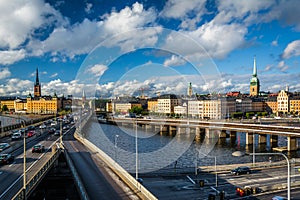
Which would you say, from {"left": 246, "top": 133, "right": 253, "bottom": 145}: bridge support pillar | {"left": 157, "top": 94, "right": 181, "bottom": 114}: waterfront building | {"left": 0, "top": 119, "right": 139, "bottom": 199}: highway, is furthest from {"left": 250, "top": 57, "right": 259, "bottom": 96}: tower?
{"left": 0, "top": 119, "right": 139, "bottom": 199}: highway

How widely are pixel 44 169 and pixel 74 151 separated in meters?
11.3

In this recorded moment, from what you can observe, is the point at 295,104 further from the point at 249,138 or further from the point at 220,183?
the point at 220,183

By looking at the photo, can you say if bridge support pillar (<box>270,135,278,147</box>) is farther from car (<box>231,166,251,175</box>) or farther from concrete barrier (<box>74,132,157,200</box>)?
concrete barrier (<box>74,132,157,200</box>)

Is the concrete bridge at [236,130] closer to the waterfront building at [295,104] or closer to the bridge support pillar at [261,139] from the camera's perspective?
the bridge support pillar at [261,139]

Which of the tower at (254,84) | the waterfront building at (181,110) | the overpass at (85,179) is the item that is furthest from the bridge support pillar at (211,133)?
the tower at (254,84)

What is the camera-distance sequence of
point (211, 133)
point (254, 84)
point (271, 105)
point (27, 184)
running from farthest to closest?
point (254, 84) → point (271, 105) → point (211, 133) → point (27, 184)

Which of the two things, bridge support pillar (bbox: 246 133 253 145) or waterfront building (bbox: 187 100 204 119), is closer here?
bridge support pillar (bbox: 246 133 253 145)

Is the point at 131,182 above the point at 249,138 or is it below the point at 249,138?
above

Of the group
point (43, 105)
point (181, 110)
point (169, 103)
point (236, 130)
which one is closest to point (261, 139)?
point (236, 130)

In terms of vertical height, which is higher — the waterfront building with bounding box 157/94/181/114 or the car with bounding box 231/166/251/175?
the waterfront building with bounding box 157/94/181/114

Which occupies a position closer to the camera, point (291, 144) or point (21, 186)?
point (21, 186)

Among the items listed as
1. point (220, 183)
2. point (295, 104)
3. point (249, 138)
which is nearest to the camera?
point (220, 183)

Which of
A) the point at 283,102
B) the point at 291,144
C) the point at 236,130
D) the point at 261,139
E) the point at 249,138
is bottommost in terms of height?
the point at 261,139

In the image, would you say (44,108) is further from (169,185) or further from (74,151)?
(169,185)
